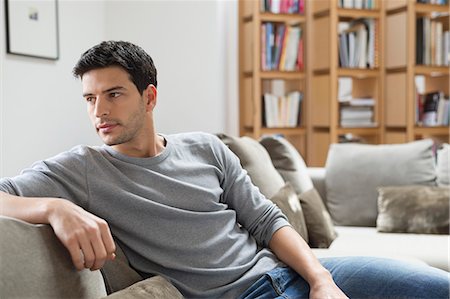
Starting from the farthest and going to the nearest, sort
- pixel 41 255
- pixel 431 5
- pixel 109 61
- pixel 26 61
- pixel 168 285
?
1. pixel 431 5
2. pixel 26 61
3. pixel 109 61
4. pixel 168 285
5. pixel 41 255

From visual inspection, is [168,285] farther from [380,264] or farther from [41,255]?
[380,264]

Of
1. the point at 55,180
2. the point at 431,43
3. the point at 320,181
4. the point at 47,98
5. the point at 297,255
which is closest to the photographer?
the point at 55,180

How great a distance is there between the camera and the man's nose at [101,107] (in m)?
1.66

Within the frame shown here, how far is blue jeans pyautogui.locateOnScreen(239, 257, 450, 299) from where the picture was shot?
5.45 feet

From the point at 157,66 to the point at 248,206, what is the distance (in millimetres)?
2767

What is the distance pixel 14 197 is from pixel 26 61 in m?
1.99

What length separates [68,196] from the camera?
159cm

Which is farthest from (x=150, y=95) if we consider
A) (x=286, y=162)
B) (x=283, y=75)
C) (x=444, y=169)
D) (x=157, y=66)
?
(x=283, y=75)

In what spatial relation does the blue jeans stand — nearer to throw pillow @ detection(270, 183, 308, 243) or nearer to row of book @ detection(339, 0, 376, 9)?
throw pillow @ detection(270, 183, 308, 243)

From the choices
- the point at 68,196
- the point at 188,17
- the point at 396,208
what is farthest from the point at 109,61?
the point at 188,17

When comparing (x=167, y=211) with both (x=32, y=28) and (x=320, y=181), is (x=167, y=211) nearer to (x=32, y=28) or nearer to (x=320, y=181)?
(x=32, y=28)

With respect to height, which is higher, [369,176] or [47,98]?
[47,98]

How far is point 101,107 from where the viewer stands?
166cm

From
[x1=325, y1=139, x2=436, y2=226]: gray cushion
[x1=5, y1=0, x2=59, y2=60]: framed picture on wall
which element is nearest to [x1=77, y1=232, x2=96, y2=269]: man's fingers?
[x1=5, y1=0, x2=59, y2=60]: framed picture on wall
